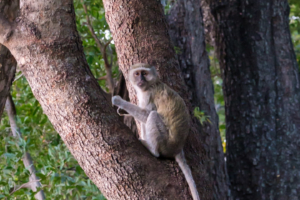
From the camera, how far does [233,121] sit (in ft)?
19.3

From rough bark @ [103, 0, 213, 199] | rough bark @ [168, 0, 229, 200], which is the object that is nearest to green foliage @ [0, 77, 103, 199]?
rough bark @ [103, 0, 213, 199]

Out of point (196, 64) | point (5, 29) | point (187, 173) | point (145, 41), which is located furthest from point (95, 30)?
point (187, 173)

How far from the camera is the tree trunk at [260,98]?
5508mm

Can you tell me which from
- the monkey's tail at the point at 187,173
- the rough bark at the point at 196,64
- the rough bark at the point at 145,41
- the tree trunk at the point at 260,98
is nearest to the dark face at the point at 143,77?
the rough bark at the point at 145,41

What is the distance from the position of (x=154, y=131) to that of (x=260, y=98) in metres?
2.71

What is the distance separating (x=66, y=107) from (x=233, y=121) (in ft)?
11.8

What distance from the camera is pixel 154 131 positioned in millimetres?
3773

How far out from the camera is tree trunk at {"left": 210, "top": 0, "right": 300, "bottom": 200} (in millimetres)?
5508

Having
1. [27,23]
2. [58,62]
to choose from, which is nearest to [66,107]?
[58,62]

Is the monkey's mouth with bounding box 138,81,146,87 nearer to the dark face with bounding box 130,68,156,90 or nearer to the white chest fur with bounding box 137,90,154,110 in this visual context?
the dark face with bounding box 130,68,156,90

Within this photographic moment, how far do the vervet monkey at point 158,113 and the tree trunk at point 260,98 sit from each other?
227 centimetres

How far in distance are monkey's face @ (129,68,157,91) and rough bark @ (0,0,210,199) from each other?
2.79ft

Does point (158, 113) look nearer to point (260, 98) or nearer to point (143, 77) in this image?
point (143, 77)

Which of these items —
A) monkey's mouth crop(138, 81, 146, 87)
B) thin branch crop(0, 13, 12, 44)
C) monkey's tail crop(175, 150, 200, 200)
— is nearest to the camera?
monkey's tail crop(175, 150, 200, 200)
